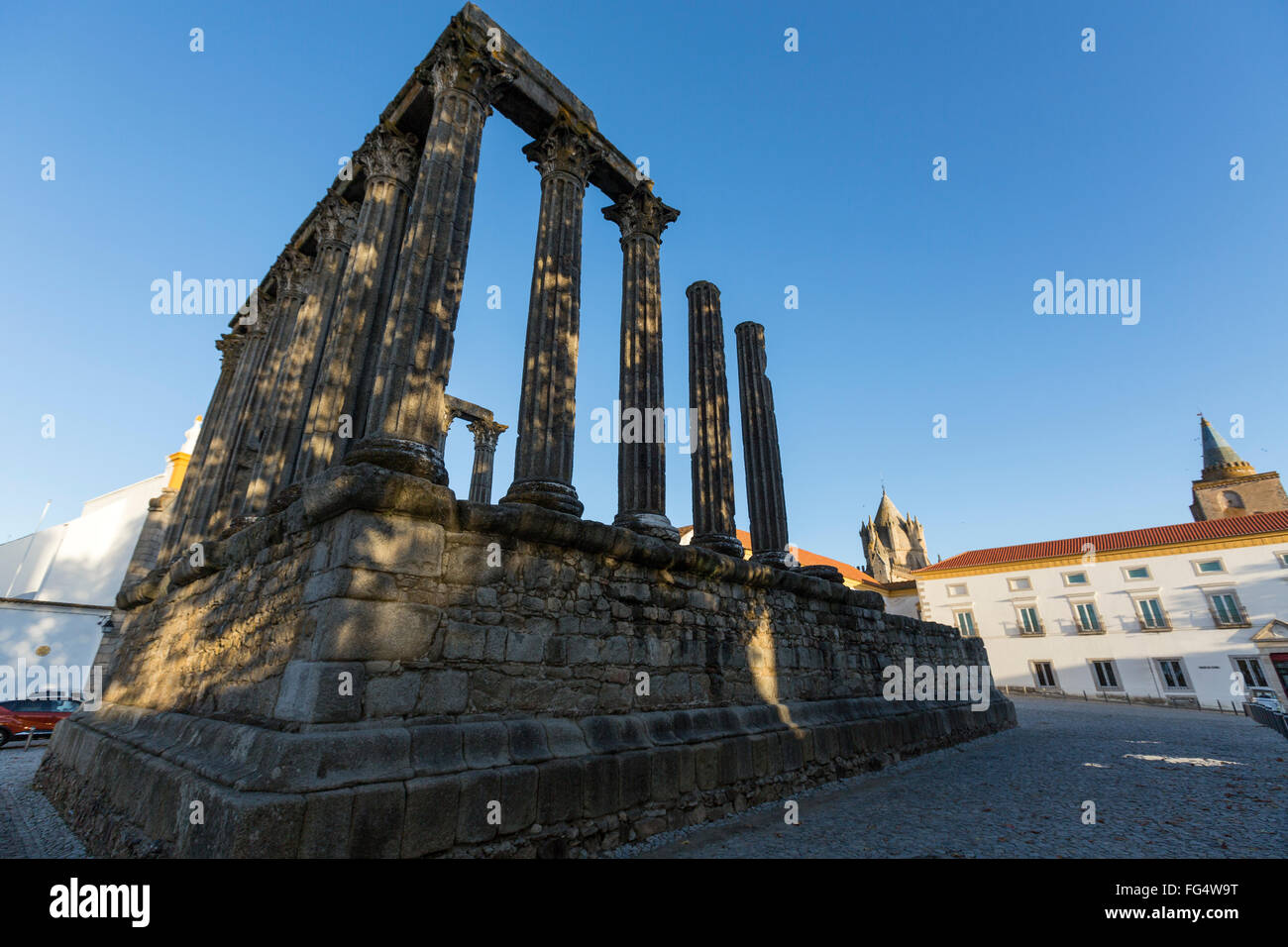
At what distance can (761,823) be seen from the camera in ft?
17.2

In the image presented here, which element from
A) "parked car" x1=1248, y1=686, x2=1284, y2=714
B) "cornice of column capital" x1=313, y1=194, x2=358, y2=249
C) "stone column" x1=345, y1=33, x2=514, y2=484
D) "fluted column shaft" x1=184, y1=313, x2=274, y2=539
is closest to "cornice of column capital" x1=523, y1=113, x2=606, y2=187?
"stone column" x1=345, y1=33, x2=514, y2=484

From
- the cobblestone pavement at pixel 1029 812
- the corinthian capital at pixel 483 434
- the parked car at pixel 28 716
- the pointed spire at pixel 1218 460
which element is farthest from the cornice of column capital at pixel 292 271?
the pointed spire at pixel 1218 460

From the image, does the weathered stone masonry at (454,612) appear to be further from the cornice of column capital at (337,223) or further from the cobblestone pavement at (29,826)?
the cobblestone pavement at (29,826)

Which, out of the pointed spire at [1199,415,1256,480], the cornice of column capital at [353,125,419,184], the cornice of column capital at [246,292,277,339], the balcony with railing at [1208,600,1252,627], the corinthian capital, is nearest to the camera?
the cornice of column capital at [353,125,419,184]

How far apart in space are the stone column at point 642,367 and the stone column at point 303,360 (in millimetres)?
4715

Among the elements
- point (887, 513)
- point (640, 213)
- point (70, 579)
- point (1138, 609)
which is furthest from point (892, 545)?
point (70, 579)

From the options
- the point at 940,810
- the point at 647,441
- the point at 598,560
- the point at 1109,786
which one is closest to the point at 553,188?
the point at 647,441

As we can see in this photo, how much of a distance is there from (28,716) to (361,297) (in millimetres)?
15554

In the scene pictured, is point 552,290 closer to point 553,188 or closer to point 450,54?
point 553,188

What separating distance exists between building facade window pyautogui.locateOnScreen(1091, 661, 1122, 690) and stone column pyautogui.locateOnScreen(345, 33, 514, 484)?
36805mm

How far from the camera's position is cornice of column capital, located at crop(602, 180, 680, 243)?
9203mm

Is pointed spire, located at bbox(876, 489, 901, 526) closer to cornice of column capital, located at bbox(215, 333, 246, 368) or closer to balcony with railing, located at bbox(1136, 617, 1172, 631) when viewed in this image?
balcony with railing, located at bbox(1136, 617, 1172, 631)

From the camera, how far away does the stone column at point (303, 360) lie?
758cm
